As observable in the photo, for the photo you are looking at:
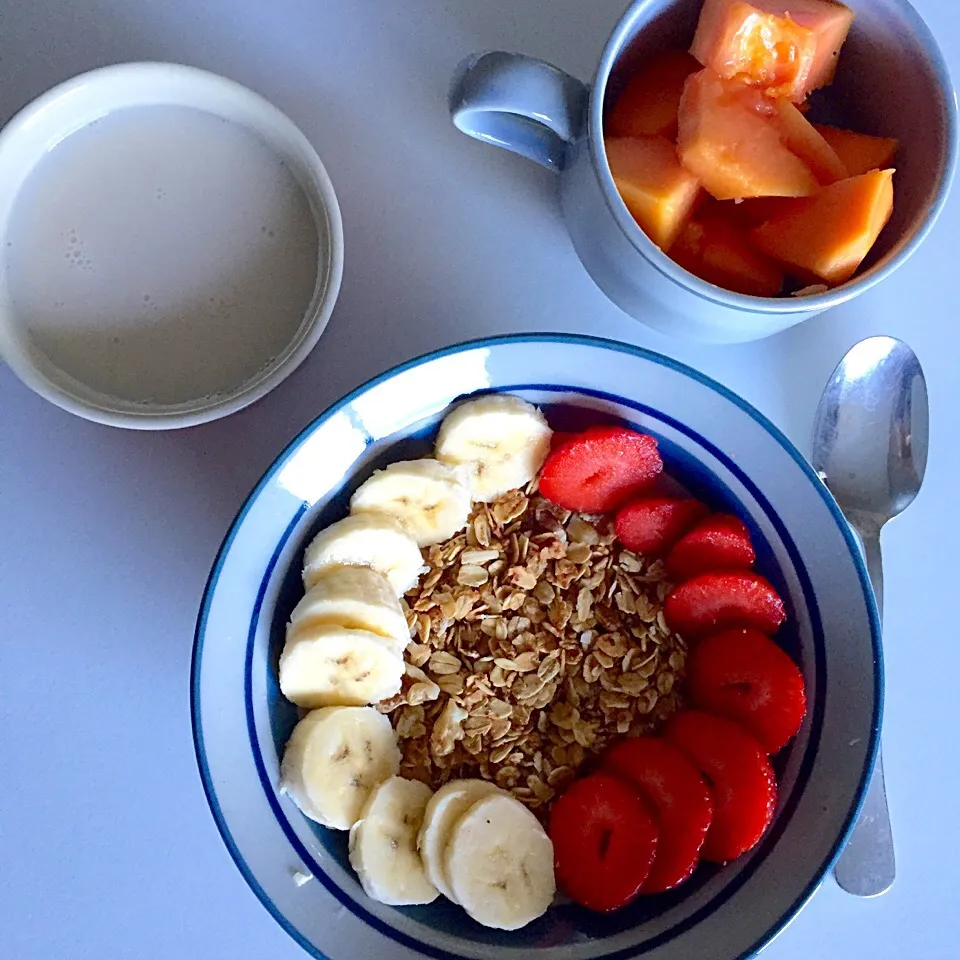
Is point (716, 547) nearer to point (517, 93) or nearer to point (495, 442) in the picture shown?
point (495, 442)

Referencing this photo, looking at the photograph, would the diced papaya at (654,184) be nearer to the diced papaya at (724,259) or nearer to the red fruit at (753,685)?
the diced papaya at (724,259)

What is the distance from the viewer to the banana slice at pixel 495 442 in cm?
67

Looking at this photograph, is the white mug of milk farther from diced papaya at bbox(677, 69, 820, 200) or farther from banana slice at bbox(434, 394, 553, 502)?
diced papaya at bbox(677, 69, 820, 200)

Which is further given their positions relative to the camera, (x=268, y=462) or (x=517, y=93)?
(x=268, y=462)

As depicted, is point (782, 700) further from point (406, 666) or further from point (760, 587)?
point (406, 666)

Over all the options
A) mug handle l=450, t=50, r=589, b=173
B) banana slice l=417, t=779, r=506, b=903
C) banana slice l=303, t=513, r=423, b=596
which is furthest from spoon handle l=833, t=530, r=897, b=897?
mug handle l=450, t=50, r=589, b=173

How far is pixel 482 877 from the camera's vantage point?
65 centimetres

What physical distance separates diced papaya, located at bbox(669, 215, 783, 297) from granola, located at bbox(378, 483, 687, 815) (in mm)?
195

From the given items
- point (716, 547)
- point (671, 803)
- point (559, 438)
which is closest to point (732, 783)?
point (671, 803)

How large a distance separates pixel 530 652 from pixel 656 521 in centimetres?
13

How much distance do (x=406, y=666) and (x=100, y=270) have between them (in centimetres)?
35

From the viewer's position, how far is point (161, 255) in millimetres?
699

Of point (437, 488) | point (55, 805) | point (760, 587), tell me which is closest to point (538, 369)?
point (437, 488)

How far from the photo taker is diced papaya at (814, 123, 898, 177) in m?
0.62
